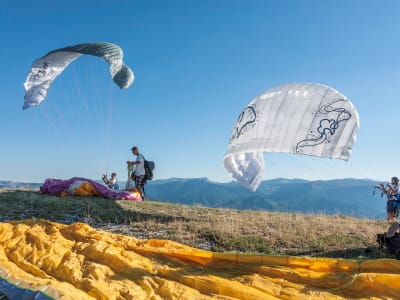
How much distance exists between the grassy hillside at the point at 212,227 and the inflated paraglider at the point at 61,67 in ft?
13.9

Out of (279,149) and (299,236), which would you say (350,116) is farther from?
(299,236)

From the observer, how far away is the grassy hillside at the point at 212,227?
8.22 m

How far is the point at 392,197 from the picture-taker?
10.0 meters

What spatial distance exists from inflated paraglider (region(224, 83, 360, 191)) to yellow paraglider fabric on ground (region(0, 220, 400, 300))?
6846mm

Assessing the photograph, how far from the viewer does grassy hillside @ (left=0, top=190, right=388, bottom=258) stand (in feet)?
27.0

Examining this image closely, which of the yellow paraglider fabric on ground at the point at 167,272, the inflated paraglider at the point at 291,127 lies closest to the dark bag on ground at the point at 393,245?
the yellow paraglider fabric on ground at the point at 167,272

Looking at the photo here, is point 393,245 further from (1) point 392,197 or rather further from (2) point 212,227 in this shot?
(2) point 212,227

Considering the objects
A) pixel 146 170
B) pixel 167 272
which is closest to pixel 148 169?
pixel 146 170

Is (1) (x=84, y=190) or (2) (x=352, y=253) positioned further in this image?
(1) (x=84, y=190)

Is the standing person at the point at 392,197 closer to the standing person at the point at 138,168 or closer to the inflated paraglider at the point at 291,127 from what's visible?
the inflated paraglider at the point at 291,127

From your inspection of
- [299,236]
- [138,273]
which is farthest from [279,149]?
[138,273]

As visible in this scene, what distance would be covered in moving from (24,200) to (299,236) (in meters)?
8.76

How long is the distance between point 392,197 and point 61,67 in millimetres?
13183

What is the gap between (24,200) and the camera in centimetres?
1176
